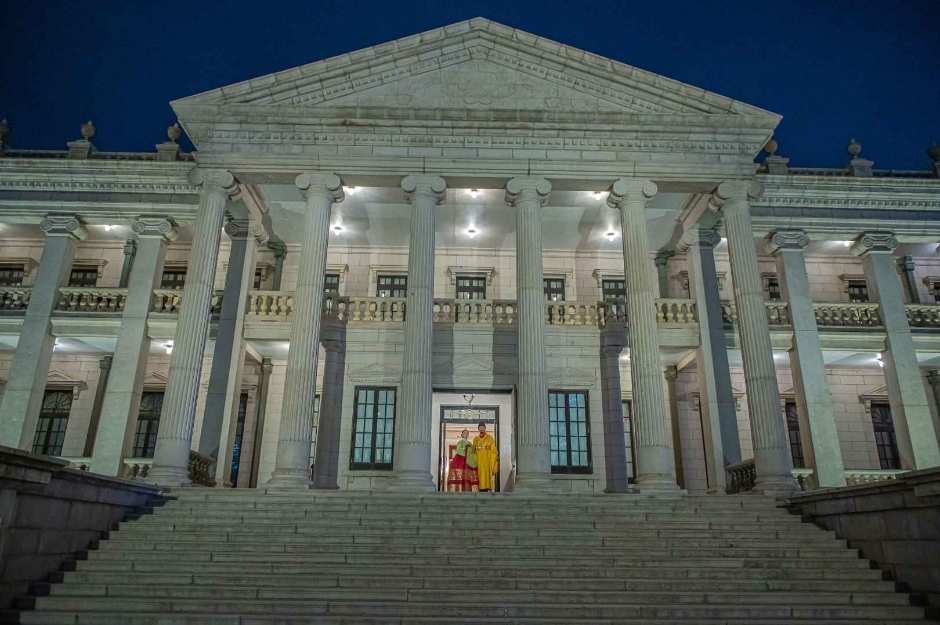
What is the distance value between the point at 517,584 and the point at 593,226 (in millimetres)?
15516

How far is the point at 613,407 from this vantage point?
21234 millimetres

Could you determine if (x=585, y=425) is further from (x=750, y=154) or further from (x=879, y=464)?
(x=879, y=464)

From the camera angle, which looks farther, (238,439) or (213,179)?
(238,439)

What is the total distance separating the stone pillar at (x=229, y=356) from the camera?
19.4 m

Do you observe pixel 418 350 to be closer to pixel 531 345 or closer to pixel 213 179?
pixel 531 345

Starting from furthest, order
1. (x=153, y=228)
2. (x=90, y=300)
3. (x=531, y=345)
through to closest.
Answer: (x=153, y=228)
(x=90, y=300)
(x=531, y=345)

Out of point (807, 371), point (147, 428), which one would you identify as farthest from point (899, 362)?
point (147, 428)

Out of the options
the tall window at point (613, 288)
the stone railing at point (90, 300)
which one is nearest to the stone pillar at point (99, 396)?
the stone railing at point (90, 300)

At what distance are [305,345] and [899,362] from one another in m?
19.0

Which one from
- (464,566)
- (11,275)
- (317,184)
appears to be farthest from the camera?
(11,275)

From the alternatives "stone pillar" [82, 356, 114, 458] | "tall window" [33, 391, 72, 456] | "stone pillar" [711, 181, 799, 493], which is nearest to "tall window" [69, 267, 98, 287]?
"stone pillar" [82, 356, 114, 458]

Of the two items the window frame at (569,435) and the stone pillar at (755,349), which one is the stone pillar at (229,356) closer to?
the window frame at (569,435)

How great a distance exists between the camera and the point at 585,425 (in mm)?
21422

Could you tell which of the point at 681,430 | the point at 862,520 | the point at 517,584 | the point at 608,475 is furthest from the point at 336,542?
the point at 681,430
